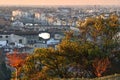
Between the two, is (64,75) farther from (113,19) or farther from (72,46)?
(113,19)

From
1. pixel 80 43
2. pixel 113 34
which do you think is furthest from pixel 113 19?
pixel 80 43

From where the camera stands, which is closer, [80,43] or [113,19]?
[80,43]

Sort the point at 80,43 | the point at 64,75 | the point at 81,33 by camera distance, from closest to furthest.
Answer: the point at 64,75, the point at 80,43, the point at 81,33

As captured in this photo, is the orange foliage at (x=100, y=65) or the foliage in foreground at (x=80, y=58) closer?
the foliage in foreground at (x=80, y=58)

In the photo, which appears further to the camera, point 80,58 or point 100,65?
point 80,58

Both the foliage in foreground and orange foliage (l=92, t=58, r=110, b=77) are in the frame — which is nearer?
the foliage in foreground
